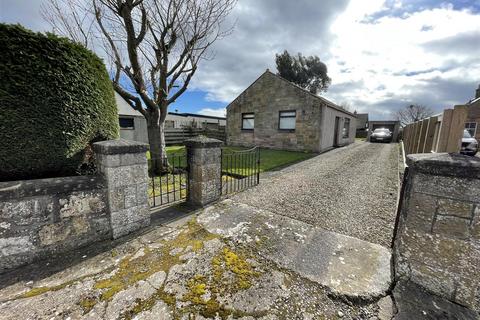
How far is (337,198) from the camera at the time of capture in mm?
4340

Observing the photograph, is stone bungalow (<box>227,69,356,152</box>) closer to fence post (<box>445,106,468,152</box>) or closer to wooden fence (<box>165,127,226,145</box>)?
wooden fence (<box>165,127,226,145</box>)

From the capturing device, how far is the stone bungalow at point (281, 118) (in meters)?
11.3

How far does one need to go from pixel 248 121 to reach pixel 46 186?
12810 millimetres

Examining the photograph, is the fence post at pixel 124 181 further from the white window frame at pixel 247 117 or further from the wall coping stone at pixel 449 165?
the white window frame at pixel 247 117

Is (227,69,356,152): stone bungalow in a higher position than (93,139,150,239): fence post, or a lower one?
higher

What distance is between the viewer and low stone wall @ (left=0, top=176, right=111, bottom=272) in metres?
1.97

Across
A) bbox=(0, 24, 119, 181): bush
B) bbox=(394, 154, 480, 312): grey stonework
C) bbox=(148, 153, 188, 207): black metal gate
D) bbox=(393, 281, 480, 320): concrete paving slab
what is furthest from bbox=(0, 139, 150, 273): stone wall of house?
bbox=(394, 154, 480, 312): grey stonework

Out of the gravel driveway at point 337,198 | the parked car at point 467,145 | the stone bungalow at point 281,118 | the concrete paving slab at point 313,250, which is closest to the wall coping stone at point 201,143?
the concrete paving slab at point 313,250

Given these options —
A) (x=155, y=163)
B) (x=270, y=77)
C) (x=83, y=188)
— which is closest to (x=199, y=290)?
(x=83, y=188)

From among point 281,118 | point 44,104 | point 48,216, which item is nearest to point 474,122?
point 281,118

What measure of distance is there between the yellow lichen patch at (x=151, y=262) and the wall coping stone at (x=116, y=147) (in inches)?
49.6

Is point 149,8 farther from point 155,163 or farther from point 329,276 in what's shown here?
point 329,276

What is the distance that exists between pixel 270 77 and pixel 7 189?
42.3 ft

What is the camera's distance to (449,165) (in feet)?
5.71
